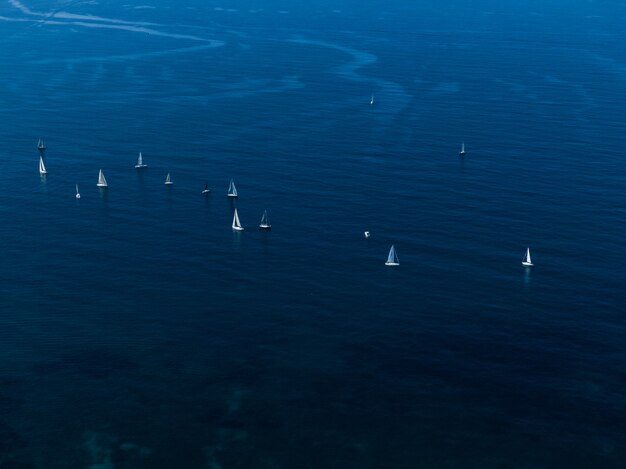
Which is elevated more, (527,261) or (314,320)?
(527,261)

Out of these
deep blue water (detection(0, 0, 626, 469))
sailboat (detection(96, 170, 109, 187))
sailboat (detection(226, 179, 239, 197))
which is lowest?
deep blue water (detection(0, 0, 626, 469))

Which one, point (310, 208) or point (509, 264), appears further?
point (310, 208)

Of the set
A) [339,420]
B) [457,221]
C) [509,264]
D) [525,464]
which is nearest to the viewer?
[525,464]

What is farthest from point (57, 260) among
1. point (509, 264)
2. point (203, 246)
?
point (509, 264)

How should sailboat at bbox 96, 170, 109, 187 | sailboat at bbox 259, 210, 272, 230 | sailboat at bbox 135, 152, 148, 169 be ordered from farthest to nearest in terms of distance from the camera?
sailboat at bbox 135, 152, 148, 169 → sailboat at bbox 96, 170, 109, 187 → sailboat at bbox 259, 210, 272, 230

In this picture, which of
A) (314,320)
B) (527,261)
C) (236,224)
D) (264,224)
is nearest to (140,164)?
(236,224)

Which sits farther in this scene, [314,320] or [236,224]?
[236,224]

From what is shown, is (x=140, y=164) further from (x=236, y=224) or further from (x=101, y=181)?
(x=236, y=224)

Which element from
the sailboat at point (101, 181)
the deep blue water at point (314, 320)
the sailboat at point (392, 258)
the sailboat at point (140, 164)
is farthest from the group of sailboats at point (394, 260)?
the sailboat at point (140, 164)

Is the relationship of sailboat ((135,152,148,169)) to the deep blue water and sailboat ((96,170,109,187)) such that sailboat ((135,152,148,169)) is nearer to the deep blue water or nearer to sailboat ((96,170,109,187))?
the deep blue water

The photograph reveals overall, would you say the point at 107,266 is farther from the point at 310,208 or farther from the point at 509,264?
the point at 509,264

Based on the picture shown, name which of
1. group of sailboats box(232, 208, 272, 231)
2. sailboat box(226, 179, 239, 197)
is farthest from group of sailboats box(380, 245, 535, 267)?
sailboat box(226, 179, 239, 197)
